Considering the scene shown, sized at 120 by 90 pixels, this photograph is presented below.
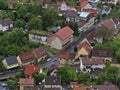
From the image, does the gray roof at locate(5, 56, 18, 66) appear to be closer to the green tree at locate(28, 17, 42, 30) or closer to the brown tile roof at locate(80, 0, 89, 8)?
the green tree at locate(28, 17, 42, 30)

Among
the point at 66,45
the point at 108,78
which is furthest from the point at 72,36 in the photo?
the point at 108,78

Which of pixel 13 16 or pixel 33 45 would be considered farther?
pixel 13 16

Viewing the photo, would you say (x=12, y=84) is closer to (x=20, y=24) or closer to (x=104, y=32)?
(x=20, y=24)

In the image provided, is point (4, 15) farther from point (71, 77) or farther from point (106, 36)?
point (71, 77)

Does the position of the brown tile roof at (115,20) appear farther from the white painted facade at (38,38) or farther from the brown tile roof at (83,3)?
the white painted facade at (38,38)

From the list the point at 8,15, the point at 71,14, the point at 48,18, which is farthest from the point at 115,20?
the point at 8,15

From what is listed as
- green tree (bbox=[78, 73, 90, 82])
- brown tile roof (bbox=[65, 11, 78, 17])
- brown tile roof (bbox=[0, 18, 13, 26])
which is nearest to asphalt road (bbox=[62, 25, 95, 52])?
brown tile roof (bbox=[65, 11, 78, 17])

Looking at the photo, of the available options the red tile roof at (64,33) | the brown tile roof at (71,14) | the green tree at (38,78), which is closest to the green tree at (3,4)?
the brown tile roof at (71,14)
